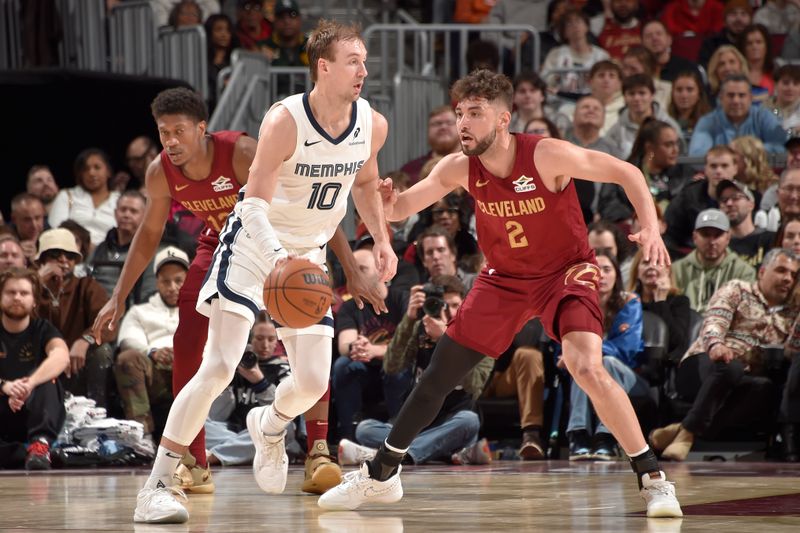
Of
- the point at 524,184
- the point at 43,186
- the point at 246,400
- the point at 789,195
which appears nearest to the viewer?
the point at 524,184

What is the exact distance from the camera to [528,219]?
5512 mm

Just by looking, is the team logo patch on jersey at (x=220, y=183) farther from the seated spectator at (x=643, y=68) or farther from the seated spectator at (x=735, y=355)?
the seated spectator at (x=643, y=68)

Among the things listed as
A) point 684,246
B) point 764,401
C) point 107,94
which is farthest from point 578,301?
point 107,94

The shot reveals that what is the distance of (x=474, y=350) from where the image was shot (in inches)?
215

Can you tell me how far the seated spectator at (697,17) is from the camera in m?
13.6

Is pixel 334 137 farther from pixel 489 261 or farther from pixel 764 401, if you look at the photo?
pixel 764 401

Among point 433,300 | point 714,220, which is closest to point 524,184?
point 433,300

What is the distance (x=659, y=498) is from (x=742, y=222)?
498cm

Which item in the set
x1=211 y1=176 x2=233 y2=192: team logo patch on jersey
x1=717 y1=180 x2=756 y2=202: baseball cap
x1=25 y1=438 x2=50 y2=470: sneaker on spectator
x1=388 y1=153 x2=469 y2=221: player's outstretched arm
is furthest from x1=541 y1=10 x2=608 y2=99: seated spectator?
x1=388 y1=153 x2=469 y2=221: player's outstretched arm

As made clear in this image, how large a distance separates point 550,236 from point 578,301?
1.10ft

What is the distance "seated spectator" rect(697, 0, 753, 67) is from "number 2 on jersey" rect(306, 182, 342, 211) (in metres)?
7.50

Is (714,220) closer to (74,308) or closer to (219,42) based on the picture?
(74,308)

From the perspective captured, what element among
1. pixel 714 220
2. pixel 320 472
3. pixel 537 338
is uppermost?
pixel 714 220

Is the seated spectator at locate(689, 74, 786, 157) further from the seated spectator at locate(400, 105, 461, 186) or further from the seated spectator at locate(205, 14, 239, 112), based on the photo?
the seated spectator at locate(205, 14, 239, 112)
